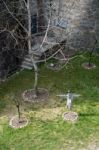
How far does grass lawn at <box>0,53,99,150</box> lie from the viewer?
15.4 meters

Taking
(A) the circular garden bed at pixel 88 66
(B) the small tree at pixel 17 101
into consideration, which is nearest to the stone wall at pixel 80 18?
(A) the circular garden bed at pixel 88 66

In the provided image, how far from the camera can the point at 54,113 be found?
17219 millimetres

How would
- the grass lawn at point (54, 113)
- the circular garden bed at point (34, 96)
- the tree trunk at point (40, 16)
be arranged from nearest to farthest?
the grass lawn at point (54, 113) < the circular garden bed at point (34, 96) < the tree trunk at point (40, 16)

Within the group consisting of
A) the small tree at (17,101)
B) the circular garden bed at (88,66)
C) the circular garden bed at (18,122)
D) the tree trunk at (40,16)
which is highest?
the tree trunk at (40,16)

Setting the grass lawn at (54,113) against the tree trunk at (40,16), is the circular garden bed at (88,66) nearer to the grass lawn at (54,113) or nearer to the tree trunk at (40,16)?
the grass lawn at (54,113)

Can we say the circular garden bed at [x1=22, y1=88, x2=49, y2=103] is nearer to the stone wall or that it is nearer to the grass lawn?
the grass lawn

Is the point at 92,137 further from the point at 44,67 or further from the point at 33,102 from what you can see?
the point at 44,67

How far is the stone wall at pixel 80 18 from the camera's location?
22.3m

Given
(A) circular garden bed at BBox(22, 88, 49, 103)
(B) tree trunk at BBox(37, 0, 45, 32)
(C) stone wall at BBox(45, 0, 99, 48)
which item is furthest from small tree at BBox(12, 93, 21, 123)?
(B) tree trunk at BBox(37, 0, 45, 32)

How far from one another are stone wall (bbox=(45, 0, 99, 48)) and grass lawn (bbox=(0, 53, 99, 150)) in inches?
102

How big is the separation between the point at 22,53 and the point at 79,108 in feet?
19.7

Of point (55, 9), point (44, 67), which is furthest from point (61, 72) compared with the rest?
point (55, 9)

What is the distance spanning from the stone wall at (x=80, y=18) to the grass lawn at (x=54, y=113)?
8.49 ft

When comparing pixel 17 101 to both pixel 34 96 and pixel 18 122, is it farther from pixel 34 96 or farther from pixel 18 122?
pixel 18 122
